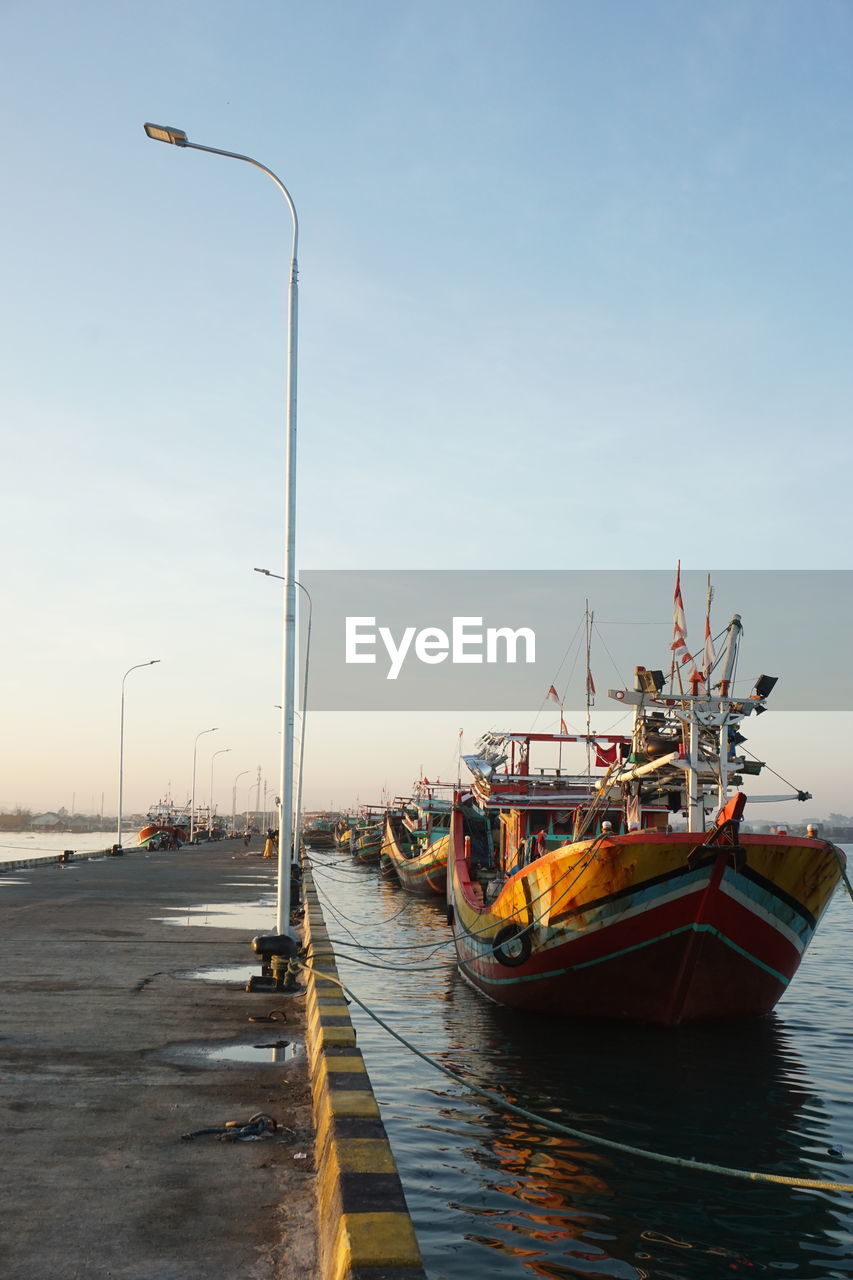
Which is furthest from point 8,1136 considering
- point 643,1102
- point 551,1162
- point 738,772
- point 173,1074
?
point 738,772

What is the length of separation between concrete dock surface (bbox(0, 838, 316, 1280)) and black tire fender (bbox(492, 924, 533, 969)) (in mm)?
4705

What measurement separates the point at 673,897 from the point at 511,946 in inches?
164

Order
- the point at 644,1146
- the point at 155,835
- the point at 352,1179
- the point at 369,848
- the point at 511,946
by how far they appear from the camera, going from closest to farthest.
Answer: the point at 352,1179, the point at 644,1146, the point at 511,946, the point at 155,835, the point at 369,848

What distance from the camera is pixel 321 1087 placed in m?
7.91

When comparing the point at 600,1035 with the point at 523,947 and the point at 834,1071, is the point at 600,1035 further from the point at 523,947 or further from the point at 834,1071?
the point at 834,1071

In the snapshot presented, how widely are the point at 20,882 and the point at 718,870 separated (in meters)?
26.2

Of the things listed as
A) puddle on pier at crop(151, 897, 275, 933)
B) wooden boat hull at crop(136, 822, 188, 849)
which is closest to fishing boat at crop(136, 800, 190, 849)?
wooden boat hull at crop(136, 822, 188, 849)

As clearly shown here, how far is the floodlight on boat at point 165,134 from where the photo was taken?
15055mm

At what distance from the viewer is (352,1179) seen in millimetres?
5598

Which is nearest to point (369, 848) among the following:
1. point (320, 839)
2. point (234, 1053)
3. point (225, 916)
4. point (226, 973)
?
point (320, 839)

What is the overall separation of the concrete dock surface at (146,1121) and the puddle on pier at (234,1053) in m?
0.03

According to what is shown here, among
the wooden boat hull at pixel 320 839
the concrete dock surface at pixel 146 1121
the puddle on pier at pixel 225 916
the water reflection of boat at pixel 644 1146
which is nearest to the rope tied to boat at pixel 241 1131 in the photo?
the concrete dock surface at pixel 146 1121

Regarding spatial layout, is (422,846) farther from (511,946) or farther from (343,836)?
(343,836)

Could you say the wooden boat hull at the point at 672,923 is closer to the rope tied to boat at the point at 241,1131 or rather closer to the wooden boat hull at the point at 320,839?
the rope tied to boat at the point at 241,1131
